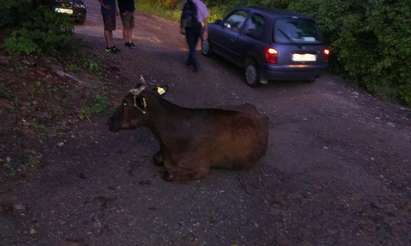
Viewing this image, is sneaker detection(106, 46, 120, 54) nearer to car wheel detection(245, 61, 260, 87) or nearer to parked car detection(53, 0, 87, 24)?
car wheel detection(245, 61, 260, 87)

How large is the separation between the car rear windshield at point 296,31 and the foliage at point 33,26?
16.2ft

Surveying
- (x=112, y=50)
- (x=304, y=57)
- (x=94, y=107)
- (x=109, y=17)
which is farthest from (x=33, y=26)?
(x=304, y=57)

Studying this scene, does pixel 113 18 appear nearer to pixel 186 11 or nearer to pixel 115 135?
pixel 186 11

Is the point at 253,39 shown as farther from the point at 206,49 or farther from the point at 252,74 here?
the point at 206,49

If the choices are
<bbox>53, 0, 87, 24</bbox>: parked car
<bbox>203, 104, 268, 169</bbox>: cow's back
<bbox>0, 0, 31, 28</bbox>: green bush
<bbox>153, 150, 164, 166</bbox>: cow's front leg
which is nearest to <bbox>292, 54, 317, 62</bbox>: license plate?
<bbox>203, 104, 268, 169</bbox>: cow's back

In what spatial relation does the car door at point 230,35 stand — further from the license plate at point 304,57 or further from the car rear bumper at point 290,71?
the license plate at point 304,57

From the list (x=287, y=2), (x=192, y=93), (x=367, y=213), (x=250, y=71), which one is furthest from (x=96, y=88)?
(x=287, y=2)

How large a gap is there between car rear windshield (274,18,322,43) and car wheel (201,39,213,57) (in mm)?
3098

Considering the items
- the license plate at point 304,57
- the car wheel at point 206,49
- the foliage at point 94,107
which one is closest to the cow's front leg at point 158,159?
the foliage at point 94,107

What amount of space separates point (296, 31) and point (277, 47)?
2.60 feet

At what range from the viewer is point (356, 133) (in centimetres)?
1019

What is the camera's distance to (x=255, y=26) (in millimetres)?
12547

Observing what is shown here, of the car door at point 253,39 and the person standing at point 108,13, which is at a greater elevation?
the person standing at point 108,13

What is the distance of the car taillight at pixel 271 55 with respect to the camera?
11.8 m
